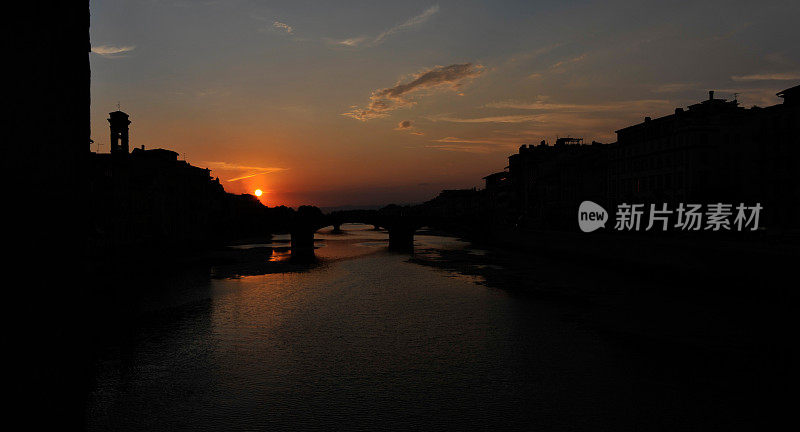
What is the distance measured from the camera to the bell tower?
70000mm

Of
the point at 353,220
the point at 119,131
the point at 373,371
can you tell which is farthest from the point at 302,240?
the point at 373,371

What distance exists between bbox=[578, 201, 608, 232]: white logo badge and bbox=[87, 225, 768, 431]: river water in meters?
46.4

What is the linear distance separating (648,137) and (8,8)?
77765mm

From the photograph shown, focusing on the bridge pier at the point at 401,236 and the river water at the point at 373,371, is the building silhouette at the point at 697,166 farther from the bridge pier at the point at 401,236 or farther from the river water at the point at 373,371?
the river water at the point at 373,371

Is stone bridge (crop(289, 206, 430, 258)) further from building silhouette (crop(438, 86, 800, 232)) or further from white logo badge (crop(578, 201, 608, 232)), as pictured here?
white logo badge (crop(578, 201, 608, 232))

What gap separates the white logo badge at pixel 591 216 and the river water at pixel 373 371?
152 feet

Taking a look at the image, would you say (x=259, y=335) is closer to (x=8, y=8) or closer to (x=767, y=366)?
(x=767, y=366)

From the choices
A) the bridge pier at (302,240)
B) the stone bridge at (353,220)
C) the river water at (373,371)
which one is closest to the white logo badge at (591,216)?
the stone bridge at (353,220)

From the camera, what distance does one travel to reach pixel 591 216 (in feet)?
252

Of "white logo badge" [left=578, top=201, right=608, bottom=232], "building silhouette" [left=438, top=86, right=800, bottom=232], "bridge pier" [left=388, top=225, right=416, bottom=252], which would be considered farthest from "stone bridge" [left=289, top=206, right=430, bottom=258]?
"white logo badge" [left=578, top=201, right=608, bottom=232]

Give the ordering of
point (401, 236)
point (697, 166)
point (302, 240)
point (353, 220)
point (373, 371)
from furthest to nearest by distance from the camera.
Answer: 1. point (353, 220)
2. point (401, 236)
3. point (302, 240)
4. point (697, 166)
5. point (373, 371)

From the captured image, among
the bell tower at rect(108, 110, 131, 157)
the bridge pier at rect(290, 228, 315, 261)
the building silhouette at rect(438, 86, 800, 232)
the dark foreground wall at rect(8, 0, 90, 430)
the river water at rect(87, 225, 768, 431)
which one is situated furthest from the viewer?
the bridge pier at rect(290, 228, 315, 261)

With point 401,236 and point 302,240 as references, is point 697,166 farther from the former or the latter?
point 302,240

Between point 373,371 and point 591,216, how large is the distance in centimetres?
6747
